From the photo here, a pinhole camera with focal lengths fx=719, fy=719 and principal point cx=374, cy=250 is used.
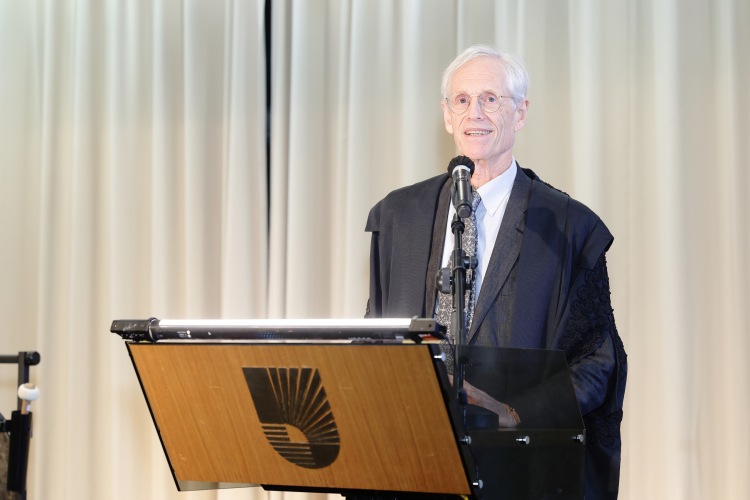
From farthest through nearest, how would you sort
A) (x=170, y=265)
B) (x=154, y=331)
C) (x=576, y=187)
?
(x=170, y=265), (x=576, y=187), (x=154, y=331)

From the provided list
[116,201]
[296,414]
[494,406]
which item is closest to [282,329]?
[296,414]

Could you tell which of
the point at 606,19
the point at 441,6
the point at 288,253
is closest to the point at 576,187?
the point at 606,19

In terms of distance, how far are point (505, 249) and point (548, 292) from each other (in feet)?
0.54

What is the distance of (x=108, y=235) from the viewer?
128 inches

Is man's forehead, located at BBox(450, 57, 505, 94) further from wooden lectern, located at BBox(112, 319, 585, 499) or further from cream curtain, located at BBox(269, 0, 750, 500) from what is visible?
wooden lectern, located at BBox(112, 319, 585, 499)

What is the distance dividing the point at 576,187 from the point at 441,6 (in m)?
0.95

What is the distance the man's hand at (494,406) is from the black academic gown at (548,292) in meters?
0.61

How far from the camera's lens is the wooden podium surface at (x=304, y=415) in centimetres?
113

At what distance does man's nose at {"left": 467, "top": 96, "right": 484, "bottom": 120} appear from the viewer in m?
2.16

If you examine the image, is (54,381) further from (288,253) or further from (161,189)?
(288,253)

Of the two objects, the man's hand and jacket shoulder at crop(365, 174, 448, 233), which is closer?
the man's hand

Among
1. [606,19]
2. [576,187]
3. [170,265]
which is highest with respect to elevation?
[606,19]

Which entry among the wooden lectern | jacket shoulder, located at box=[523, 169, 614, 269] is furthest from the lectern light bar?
jacket shoulder, located at box=[523, 169, 614, 269]

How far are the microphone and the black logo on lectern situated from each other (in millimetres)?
525
